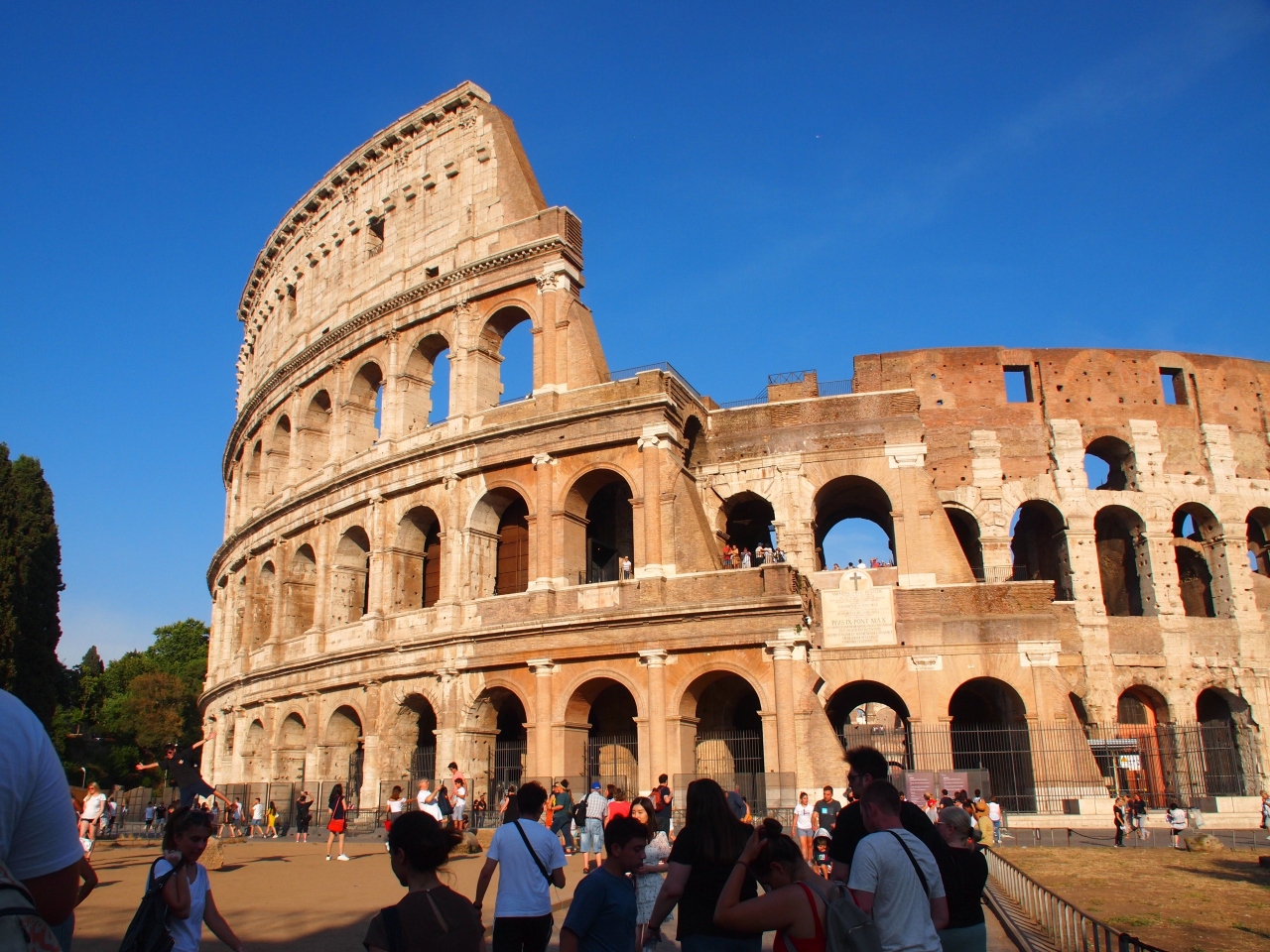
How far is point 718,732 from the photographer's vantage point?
67.2 ft

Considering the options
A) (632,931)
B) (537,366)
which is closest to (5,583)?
(537,366)

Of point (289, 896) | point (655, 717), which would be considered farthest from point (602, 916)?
point (655, 717)

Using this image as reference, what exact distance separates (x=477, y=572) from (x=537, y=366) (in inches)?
196

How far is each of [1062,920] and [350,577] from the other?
21.3m

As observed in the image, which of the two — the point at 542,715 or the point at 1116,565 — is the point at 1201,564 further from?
the point at 542,715

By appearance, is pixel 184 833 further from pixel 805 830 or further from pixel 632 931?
pixel 805 830

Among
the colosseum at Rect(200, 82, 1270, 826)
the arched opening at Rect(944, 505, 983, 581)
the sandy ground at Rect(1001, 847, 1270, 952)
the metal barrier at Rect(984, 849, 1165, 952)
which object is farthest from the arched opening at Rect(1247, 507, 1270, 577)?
the metal barrier at Rect(984, 849, 1165, 952)

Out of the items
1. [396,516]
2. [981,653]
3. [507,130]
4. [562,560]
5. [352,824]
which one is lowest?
[352,824]

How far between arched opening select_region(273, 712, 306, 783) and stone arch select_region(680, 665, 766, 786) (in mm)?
11758

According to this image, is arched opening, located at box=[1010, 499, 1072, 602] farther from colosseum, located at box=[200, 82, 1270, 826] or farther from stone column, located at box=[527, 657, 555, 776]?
stone column, located at box=[527, 657, 555, 776]

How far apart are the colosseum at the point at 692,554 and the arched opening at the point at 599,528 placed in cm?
8

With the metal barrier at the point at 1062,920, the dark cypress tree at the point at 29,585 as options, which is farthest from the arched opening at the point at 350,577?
the metal barrier at the point at 1062,920

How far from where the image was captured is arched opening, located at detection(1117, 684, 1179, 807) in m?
22.4

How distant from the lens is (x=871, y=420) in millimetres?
23031
